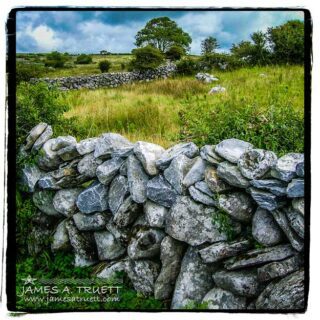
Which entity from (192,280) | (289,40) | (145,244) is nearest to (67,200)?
(145,244)

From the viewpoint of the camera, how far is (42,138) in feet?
24.6

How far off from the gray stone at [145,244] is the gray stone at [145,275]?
A: 9 cm

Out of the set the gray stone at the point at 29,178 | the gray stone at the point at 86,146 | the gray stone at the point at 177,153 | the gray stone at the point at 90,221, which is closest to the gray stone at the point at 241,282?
the gray stone at the point at 177,153

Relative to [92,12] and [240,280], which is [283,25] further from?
[240,280]

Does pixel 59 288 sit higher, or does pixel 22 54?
pixel 22 54

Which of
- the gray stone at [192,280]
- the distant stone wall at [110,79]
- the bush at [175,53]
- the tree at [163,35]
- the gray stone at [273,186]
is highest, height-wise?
the tree at [163,35]

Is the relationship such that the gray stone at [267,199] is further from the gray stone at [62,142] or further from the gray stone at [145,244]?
the gray stone at [62,142]

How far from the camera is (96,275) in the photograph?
23.9 feet

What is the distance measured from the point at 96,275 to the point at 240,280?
68.4 inches

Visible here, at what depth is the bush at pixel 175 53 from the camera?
7.22m

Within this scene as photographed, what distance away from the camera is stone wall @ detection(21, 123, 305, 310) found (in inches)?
253

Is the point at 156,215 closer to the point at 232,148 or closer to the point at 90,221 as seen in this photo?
the point at 90,221

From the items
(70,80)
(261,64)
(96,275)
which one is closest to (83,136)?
(70,80)

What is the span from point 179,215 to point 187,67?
1.79 m
